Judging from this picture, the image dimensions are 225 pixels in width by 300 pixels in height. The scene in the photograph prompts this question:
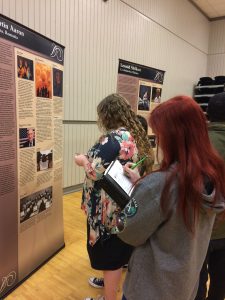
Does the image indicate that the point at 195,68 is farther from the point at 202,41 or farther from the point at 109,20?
the point at 109,20

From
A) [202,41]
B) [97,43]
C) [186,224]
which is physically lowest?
[186,224]

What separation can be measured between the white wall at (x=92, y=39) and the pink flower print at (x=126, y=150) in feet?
7.84

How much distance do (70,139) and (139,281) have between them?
137 inches

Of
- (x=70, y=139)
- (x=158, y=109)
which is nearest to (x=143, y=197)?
(x=158, y=109)

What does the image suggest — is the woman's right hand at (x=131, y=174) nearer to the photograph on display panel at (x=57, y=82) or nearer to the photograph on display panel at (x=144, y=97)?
the photograph on display panel at (x=57, y=82)

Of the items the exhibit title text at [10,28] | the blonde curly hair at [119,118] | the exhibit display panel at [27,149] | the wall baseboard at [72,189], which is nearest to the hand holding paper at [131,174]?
the blonde curly hair at [119,118]

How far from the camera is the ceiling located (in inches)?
277

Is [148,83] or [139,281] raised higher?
[148,83]

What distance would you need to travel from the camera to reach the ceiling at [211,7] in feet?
23.1

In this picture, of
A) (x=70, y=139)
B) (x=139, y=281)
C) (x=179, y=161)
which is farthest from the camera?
(x=70, y=139)

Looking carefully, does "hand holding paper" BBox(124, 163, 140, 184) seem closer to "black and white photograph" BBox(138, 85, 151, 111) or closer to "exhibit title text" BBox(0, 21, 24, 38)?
"exhibit title text" BBox(0, 21, 24, 38)

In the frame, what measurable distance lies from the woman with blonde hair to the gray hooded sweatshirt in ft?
2.23

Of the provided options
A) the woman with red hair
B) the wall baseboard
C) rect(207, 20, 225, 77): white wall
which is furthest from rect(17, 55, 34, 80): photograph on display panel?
rect(207, 20, 225, 77): white wall

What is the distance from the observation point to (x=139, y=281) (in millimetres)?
1021
